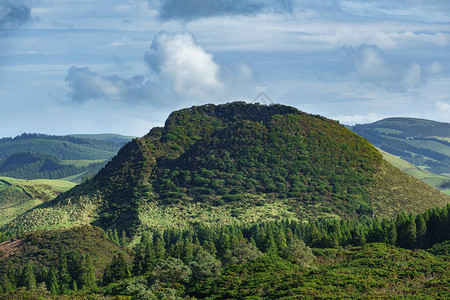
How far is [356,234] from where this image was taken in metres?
153

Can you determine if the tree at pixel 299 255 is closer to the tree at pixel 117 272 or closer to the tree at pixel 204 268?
the tree at pixel 204 268

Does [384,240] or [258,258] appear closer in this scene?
[258,258]

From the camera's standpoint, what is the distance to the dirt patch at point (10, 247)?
163250 mm

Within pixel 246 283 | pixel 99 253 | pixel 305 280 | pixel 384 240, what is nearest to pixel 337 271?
pixel 305 280

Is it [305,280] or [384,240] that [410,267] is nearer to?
[305,280]

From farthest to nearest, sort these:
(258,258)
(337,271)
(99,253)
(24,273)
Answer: (99,253) → (24,273) → (258,258) → (337,271)

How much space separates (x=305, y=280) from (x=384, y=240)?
193ft

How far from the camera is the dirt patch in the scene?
536ft

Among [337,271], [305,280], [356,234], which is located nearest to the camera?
[305,280]

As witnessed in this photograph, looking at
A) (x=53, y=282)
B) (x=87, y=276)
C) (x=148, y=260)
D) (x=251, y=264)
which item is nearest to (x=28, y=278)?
(x=53, y=282)

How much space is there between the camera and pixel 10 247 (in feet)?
551

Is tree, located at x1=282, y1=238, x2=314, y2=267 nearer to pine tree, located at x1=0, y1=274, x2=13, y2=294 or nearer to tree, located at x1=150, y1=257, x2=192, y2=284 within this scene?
tree, located at x1=150, y1=257, x2=192, y2=284

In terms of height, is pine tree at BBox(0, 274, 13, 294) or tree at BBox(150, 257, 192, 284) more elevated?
tree at BBox(150, 257, 192, 284)

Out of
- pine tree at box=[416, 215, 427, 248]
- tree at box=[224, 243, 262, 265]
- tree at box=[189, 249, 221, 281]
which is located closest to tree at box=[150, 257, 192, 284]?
tree at box=[189, 249, 221, 281]
